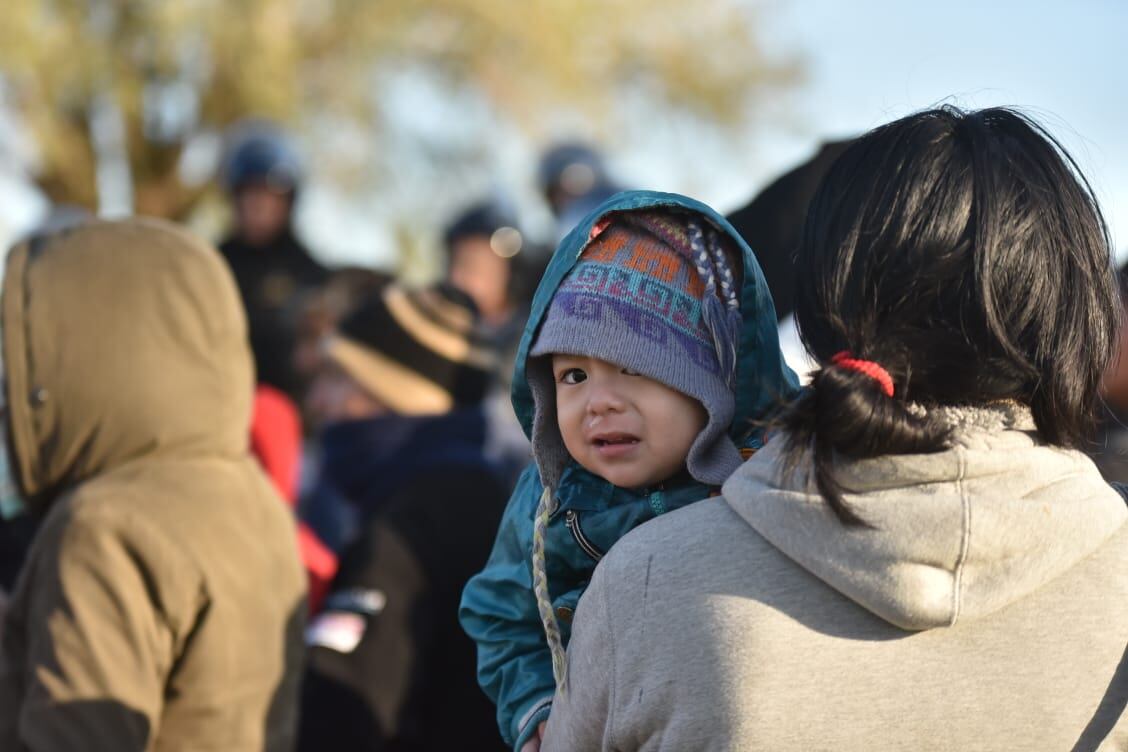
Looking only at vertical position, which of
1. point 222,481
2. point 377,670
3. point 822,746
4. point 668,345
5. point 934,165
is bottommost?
point 377,670

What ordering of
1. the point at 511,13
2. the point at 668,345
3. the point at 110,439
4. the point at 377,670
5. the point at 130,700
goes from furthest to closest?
the point at 511,13, the point at 377,670, the point at 110,439, the point at 130,700, the point at 668,345

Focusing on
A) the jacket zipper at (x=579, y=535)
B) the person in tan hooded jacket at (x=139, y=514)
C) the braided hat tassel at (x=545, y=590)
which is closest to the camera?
the braided hat tassel at (x=545, y=590)

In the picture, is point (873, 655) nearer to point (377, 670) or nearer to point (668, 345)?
point (668, 345)

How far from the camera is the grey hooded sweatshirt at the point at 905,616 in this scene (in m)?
1.44

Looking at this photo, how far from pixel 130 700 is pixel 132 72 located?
31.1ft

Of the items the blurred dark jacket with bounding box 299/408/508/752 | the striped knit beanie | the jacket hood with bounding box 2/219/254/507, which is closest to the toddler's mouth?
the jacket hood with bounding box 2/219/254/507

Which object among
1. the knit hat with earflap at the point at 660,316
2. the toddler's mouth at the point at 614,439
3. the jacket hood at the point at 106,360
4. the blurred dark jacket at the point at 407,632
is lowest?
the blurred dark jacket at the point at 407,632

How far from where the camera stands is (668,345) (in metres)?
1.81

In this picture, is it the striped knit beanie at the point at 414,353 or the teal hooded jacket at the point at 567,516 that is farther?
the striped knit beanie at the point at 414,353

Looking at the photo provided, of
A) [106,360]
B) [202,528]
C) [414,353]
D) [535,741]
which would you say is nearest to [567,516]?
[535,741]

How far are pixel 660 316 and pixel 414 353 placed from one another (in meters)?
2.56

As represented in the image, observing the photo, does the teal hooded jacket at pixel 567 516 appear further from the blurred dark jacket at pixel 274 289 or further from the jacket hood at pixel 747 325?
the blurred dark jacket at pixel 274 289

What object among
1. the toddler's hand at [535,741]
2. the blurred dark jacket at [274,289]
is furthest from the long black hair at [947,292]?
the blurred dark jacket at [274,289]

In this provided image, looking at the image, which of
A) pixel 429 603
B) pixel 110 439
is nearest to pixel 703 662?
pixel 110 439
